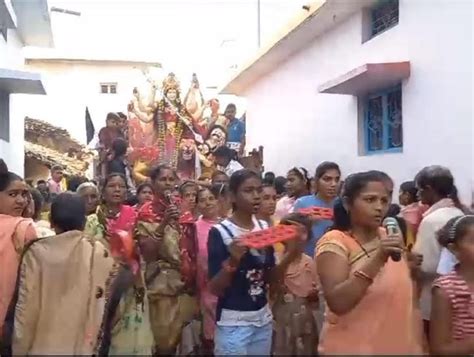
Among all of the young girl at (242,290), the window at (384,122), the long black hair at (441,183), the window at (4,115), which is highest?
the window at (4,115)

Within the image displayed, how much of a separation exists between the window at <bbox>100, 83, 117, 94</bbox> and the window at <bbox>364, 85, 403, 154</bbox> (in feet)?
77.6

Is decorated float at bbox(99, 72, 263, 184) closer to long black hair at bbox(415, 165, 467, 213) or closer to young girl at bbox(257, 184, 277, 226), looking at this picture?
young girl at bbox(257, 184, 277, 226)

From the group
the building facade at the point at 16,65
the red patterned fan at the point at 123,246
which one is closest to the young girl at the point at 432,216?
the red patterned fan at the point at 123,246

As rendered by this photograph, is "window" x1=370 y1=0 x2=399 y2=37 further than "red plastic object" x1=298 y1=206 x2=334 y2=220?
Yes

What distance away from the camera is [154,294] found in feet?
16.3

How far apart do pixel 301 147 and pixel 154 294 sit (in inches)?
315

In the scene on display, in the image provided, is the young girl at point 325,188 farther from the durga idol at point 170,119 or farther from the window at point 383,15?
the durga idol at point 170,119

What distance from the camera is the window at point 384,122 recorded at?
27.7 ft

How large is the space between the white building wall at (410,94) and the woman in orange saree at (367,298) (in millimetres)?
3777

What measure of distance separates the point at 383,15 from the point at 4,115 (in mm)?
7164

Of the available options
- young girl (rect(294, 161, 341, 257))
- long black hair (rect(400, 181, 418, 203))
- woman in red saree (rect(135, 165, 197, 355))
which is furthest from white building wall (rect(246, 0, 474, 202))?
woman in red saree (rect(135, 165, 197, 355))

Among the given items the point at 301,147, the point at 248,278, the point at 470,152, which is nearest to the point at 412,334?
the point at 248,278

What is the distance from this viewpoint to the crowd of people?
306cm

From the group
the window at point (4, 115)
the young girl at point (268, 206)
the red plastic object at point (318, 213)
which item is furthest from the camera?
the window at point (4, 115)
